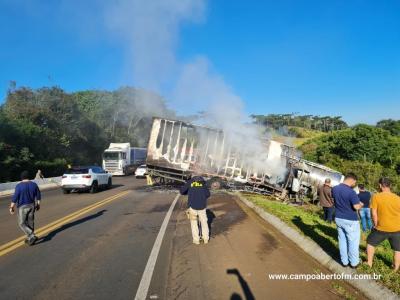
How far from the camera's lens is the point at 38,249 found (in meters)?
8.02

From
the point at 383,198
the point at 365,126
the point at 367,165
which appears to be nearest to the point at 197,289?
the point at 383,198

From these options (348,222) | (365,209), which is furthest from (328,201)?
(348,222)

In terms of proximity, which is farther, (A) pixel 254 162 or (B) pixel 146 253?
(A) pixel 254 162

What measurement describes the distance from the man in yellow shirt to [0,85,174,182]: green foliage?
17978mm

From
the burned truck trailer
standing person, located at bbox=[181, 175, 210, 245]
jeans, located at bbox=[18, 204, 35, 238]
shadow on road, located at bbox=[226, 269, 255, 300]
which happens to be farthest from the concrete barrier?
shadow on road, located at bbox=[226, 269, 255, 300]

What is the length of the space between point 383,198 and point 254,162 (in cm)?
1411

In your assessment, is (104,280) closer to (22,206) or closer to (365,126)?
(22,206)

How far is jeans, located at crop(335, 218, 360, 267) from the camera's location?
6.43 m

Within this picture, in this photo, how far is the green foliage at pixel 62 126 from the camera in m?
32.9

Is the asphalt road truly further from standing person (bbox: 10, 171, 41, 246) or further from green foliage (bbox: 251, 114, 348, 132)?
green foliage (bbox: 251, 114, 348, 132)

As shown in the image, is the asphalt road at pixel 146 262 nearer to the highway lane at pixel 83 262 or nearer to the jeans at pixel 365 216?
the highway lane at pixel 83 262

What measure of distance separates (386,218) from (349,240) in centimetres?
71

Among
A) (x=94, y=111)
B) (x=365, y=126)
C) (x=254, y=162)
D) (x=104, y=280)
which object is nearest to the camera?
(x=104, y=280)

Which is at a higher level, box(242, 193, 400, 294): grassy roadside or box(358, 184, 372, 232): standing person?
box(358, 184, 372, 232): standing person
